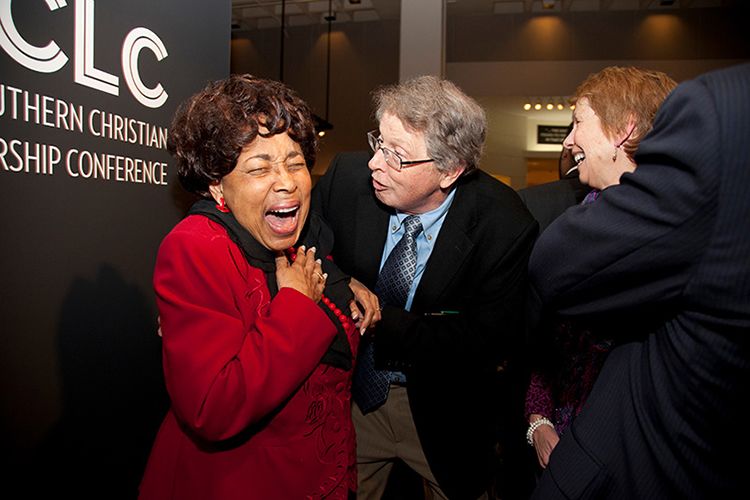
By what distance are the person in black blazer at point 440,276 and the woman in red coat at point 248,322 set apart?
0.38 m

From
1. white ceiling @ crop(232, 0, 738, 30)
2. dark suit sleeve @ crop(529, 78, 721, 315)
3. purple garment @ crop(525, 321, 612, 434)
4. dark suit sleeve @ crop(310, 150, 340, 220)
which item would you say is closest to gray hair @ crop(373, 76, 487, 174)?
dark suit sleeve @ crop(310, 150, 340, 220)

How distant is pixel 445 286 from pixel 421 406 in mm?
437

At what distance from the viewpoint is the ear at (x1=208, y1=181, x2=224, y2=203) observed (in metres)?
1.33

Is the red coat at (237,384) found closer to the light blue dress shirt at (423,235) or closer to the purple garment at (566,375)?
the light blue dress shirt at (423,235)

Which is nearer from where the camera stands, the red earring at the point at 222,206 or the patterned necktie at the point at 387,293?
the red earring at the point at 222,206

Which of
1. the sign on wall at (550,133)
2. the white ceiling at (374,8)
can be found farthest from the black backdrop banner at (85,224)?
the sign on wall at (550,133)

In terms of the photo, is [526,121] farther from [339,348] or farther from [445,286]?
[339,348]

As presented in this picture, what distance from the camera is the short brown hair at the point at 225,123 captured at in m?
1.24

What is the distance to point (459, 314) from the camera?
175 cm

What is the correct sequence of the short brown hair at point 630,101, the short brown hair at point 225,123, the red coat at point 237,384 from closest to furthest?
the red coat at point 237,384, the short brown hair at point 225,123, the short brown hair at point 630,101

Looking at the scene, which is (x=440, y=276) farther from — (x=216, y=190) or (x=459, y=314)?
(x=216, y=190)

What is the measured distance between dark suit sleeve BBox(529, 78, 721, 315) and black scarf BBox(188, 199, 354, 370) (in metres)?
0.60

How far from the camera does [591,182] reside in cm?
146

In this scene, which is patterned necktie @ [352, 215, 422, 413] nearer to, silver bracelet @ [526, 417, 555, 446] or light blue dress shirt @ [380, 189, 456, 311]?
light blue dress shirt @ [380, 189, 456, 311]
